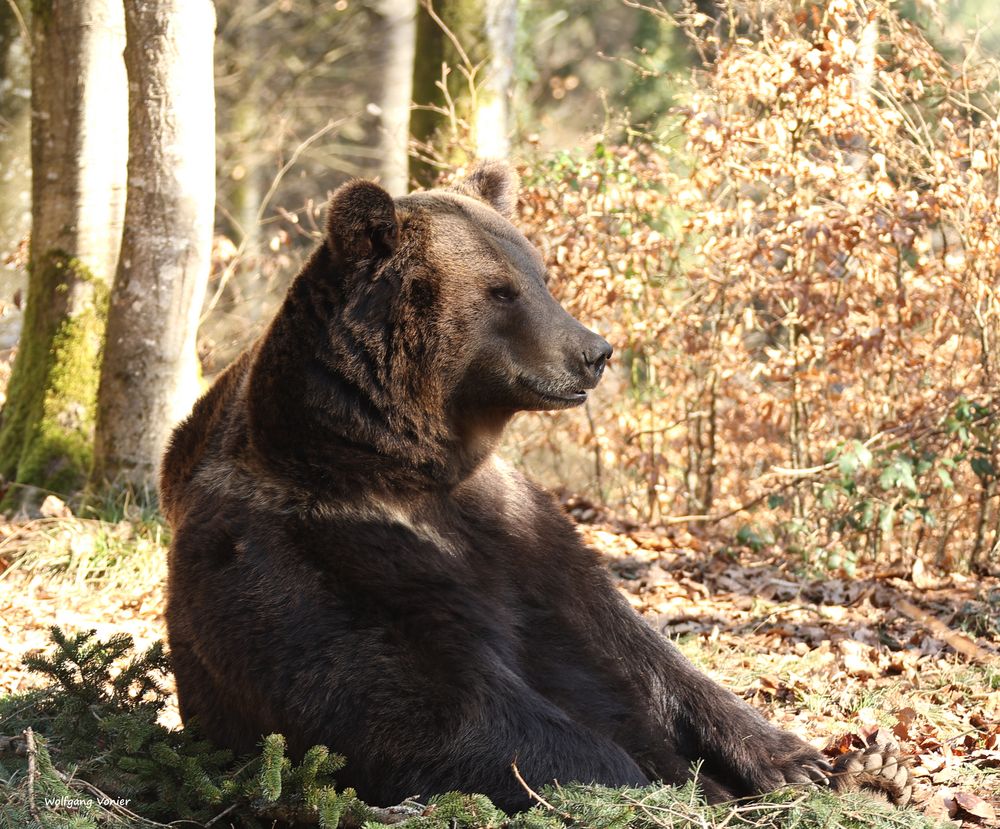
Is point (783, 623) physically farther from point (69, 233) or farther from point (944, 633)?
point (69, 233)

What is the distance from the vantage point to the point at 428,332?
3781 millimetres

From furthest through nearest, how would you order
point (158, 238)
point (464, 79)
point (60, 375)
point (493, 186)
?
point (464, 79), point (60, 375), point (158, 238), point (493, 186)

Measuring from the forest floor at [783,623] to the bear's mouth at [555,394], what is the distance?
5.69 ft

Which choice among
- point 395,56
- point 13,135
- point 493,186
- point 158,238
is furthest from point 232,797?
point 395,56

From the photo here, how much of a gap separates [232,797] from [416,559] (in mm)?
836

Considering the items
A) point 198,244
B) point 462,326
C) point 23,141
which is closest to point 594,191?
point 198,244

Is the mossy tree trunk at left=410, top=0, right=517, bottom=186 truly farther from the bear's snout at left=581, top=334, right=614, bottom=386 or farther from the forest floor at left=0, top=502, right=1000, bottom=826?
the bear's snout at left=581, top=334, right=614, bottom=386

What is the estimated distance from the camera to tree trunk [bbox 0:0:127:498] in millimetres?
7906

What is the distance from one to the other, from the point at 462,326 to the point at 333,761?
1.38m

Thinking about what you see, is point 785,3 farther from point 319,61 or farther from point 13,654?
point 319,61

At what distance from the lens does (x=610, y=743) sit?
11.9ft

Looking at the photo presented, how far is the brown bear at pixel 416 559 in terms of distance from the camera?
130 inches

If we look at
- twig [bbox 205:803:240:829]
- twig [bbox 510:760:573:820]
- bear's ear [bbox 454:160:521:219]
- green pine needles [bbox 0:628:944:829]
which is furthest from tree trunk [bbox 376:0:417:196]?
twig [bbox 510:760:573:820]

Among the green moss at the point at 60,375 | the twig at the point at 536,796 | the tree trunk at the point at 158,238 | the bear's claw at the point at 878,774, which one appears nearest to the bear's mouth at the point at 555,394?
the twig at the point at 536,796
